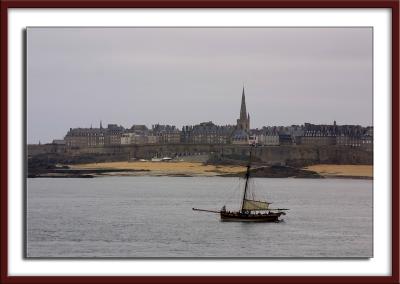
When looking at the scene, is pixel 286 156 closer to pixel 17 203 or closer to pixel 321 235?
pixel 321 235

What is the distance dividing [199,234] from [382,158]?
8.59 m

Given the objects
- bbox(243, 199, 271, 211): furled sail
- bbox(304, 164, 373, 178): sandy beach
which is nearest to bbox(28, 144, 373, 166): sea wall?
bbox(304, 164, 373, 178): sandy beach

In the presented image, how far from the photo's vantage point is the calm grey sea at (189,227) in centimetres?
1409

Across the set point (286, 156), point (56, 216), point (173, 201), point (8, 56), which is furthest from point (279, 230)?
point (8, 56)

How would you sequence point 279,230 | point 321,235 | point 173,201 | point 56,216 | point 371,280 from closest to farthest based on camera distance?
point 371,280
point 321,235
point 279,230
point 56,216
point 173,201

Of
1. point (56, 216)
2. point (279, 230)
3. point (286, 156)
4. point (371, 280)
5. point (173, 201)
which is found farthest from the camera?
point (173, 201)

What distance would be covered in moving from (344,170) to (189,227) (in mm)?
6513

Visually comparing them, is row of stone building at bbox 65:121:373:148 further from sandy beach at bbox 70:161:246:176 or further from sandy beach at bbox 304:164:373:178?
sandy beach at bbox 70:161:246:176

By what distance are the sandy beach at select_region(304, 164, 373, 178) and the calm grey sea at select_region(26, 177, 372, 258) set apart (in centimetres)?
17

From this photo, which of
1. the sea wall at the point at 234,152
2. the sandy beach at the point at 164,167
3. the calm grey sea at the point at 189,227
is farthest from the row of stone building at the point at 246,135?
the calm grey sea at the point at 189,227

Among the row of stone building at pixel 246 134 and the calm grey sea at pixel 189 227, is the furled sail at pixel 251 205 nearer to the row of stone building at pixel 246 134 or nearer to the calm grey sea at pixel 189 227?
the calm grey sea at pixel 189 227

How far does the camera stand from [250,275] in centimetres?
948

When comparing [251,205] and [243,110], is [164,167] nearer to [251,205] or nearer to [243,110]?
[251,205]

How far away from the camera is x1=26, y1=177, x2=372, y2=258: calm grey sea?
14.1m
